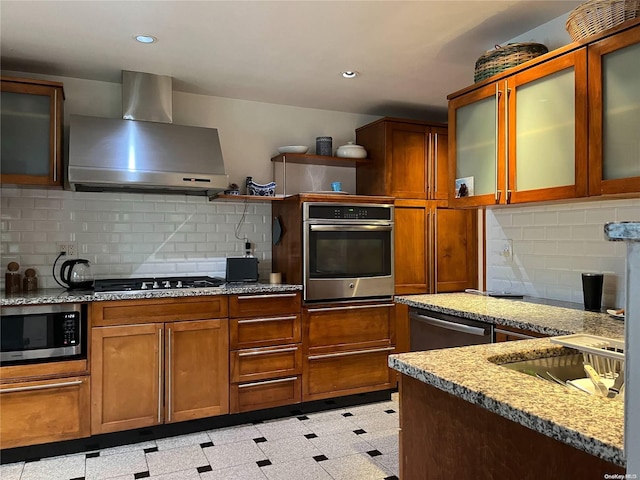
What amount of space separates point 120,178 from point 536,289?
278 centimetres

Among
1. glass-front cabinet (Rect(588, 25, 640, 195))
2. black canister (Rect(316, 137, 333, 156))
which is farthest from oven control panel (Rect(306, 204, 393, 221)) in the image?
glass-front cabinet (Rect(588, 25, 640, 195))

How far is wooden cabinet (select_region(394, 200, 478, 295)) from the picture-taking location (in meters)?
4.10

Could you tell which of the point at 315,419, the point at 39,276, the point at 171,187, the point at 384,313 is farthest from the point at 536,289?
the point at 39,276

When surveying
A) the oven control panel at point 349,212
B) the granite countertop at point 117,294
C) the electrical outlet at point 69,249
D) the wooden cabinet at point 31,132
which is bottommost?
the granite countertop at point 117,294

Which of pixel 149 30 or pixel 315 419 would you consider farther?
pixel 315 419

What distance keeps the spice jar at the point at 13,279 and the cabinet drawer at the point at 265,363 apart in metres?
1.55

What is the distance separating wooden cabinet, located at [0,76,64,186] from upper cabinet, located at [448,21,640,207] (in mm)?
2624

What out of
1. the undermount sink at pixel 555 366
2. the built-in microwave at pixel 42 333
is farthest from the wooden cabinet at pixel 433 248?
the undermount sink at pixel 555 366

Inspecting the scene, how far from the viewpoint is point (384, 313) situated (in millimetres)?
3812

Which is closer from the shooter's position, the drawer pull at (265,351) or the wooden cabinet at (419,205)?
the drawer pull at (265,351)

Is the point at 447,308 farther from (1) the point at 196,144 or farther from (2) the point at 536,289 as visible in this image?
(1) the point at 196,144

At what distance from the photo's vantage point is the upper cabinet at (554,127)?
2045 mm

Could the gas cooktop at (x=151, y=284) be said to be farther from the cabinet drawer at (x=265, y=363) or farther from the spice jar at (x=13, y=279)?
the cabinet drawer at (x=265, y=363)

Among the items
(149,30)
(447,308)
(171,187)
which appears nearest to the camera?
(447,308)
